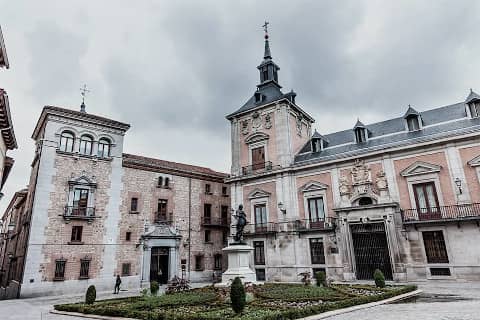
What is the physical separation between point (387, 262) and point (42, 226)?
2322 cm

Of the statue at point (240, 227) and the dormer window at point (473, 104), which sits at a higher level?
the dormer window at point (473, 104)

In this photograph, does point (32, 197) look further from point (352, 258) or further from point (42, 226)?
point (352, 258)

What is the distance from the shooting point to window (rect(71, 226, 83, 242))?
23.0m

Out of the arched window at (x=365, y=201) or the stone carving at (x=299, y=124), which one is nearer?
the arched window at (x=365, y=201)

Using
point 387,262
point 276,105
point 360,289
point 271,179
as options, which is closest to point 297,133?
point 276,105

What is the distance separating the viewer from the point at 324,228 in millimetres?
23859

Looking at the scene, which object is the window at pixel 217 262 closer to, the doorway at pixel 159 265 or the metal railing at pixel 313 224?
the doorway at pixel 159 265


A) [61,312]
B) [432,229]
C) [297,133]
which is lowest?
[61,312]

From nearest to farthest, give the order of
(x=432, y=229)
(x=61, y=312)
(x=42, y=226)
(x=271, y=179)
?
(x=61, y=312)
(x=432, y=229)
(x=42, y=226)
(x=271, y=179)

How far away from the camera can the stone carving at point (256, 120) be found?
30348mm

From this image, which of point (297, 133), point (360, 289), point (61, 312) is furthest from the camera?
point (297, 133)

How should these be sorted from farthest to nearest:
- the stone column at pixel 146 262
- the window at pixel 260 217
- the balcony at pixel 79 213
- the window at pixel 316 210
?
1. the window at pixel 260 217
2. the stone column at pixel 146 262
3. the window at pixel 316 210
4. the balcony at pixel 79 213

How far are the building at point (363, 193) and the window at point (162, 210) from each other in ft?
20.5

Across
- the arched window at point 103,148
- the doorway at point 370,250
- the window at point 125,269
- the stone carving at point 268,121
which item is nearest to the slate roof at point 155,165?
the arched window at point 103,148
